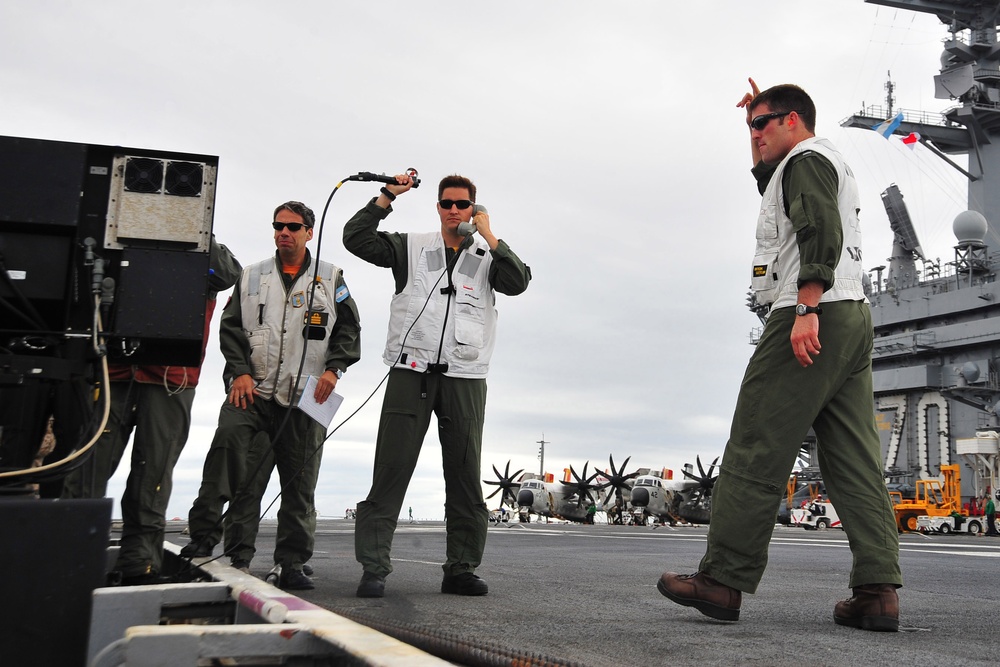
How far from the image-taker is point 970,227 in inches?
1548

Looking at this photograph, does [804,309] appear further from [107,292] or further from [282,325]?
[282,325]

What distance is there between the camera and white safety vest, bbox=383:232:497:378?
4.93m

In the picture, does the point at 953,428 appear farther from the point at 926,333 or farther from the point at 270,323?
the point at 270,323

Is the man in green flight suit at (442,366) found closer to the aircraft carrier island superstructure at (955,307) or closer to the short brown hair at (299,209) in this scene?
the short brown hair at (299,209)

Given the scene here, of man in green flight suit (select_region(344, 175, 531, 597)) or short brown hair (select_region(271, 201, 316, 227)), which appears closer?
man in green flight suit (select_region(344, 175, 531, 597))

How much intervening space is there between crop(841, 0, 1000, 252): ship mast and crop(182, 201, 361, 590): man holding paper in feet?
141

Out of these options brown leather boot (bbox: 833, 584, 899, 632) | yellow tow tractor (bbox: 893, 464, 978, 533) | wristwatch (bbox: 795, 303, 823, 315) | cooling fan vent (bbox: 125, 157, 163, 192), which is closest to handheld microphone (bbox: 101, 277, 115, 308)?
cooling fan vent (bbox: 125, 157, 163, 192)

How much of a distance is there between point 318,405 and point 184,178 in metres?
2.09

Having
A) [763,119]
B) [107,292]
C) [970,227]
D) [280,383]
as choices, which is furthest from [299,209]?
[970,227]

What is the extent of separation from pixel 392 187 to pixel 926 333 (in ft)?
138

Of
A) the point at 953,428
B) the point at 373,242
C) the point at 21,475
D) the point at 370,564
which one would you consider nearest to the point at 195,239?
the point at 21,475

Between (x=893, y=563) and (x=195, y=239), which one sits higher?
(x=195, y=239)

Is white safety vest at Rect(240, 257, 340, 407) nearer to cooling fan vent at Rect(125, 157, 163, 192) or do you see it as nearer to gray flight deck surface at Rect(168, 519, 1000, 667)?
gray flight deck surface at Rect(168, 519, 1000, 667)

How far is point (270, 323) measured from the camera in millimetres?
5598
